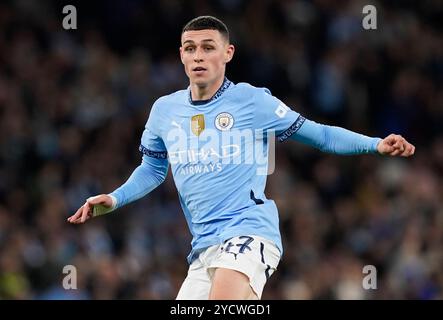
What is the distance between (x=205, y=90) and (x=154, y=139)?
53 cm

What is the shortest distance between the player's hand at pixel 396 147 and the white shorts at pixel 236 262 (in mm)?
961

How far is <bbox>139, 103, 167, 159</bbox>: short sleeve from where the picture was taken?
748 centimetres

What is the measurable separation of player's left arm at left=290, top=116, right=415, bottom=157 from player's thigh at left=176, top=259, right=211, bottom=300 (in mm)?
1071

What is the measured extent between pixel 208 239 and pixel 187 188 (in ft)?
1.31

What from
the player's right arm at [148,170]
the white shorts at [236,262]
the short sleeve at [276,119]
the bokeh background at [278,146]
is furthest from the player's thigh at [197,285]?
the bokeh background at [278,146]

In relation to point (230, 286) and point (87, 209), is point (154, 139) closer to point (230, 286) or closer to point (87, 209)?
point (87, 209)

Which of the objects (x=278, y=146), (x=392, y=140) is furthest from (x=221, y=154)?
(x=278, y=146)

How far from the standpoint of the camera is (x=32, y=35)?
16156mm

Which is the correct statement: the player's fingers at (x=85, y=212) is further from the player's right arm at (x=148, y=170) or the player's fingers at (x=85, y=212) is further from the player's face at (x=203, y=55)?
the player's face at (x=203, y=55)

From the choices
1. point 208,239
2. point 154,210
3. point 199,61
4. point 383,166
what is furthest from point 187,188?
point 383,166

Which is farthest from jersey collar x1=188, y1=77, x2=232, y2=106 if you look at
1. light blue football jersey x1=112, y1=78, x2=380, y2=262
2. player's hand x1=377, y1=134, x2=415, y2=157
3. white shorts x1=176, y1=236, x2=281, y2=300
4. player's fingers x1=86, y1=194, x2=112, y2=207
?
player's hand x1=377, y1=134, x2=415, y2=157

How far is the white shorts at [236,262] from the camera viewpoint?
6.72m

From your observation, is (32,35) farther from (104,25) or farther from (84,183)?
(84,183)

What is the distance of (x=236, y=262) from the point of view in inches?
263
